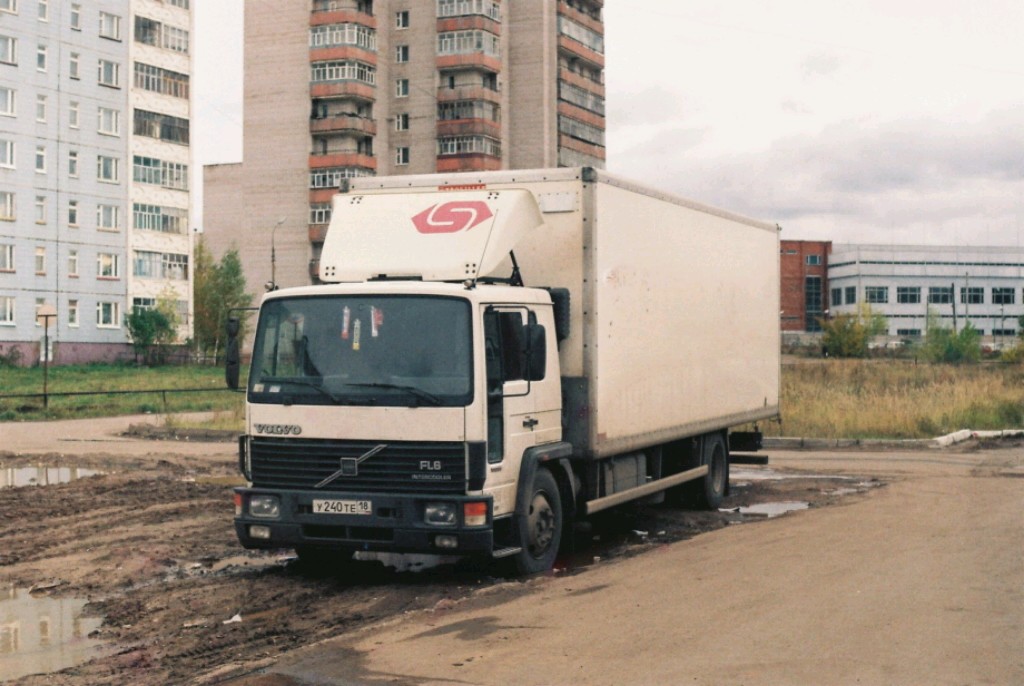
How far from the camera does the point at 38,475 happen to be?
18.9 m

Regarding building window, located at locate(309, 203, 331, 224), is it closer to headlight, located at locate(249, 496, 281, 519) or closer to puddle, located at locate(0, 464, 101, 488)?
puddle, located at locate(0, 464, 101, 488)

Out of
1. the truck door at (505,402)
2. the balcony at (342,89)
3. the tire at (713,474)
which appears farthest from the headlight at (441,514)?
the balcony at (342,89)

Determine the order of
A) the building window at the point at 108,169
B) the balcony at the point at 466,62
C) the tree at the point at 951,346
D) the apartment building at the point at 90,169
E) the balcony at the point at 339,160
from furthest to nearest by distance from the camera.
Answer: the balcony at the point at 466,62 → the balcony at the point at 339,160 → the tree at the point at 951,346 → the building window at the point at 108,169 → the apartment building at the point at 90,169

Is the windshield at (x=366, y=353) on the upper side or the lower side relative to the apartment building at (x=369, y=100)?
lower

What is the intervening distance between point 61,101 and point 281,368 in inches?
2706

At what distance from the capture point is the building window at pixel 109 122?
75.2 metres

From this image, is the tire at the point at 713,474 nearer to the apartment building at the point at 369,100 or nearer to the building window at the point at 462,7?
the apartment building at the point at 369,100

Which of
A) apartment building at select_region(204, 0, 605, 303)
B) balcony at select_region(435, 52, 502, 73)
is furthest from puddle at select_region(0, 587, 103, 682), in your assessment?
balcony at select_region(435, 52, 502, 73)

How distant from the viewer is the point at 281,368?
10070 millimetres

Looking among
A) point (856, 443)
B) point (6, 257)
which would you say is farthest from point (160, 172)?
point (856, 443)

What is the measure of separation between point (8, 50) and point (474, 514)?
68.6 m

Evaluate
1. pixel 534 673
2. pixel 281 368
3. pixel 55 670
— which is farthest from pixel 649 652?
pixel 281 368

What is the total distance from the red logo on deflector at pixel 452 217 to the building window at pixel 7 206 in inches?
2527

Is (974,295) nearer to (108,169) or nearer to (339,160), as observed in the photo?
(339,160)
